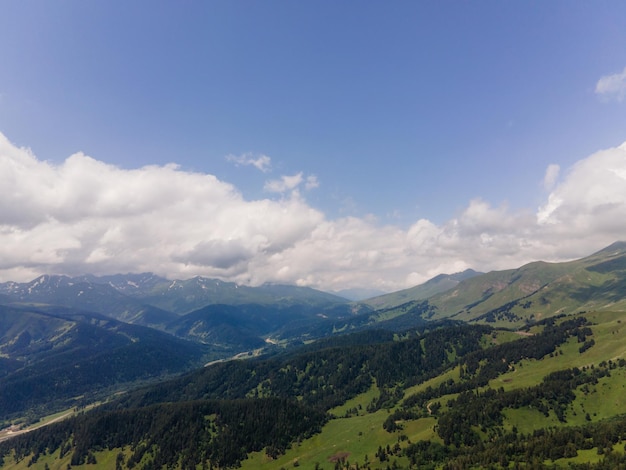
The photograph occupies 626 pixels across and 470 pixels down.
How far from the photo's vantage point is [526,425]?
195000 millimetres

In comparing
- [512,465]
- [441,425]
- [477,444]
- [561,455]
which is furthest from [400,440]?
[561,455]

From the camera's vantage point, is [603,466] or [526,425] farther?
[526,425]

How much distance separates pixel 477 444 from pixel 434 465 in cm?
2698

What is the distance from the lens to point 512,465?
142500mm

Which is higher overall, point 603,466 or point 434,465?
point 603,466

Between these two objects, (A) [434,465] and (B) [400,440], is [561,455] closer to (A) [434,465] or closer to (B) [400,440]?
(A) [434,465]

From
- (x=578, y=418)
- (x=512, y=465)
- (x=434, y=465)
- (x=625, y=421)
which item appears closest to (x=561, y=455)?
(x=512, y=465)

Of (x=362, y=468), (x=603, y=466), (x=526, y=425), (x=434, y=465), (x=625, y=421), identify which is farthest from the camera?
(x=526, y=425)

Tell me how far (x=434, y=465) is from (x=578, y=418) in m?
99.0

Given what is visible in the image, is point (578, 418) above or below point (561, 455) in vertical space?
below

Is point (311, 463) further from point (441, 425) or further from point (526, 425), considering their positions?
point (526, 425)

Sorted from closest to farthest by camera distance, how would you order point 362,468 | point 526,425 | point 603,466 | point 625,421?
point 603,466, point 625,421, point 362,468, point 526,425

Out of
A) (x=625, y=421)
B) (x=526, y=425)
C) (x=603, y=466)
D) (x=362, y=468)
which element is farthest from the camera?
(x=526, y=425)

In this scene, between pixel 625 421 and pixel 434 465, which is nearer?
pixel 625 421
